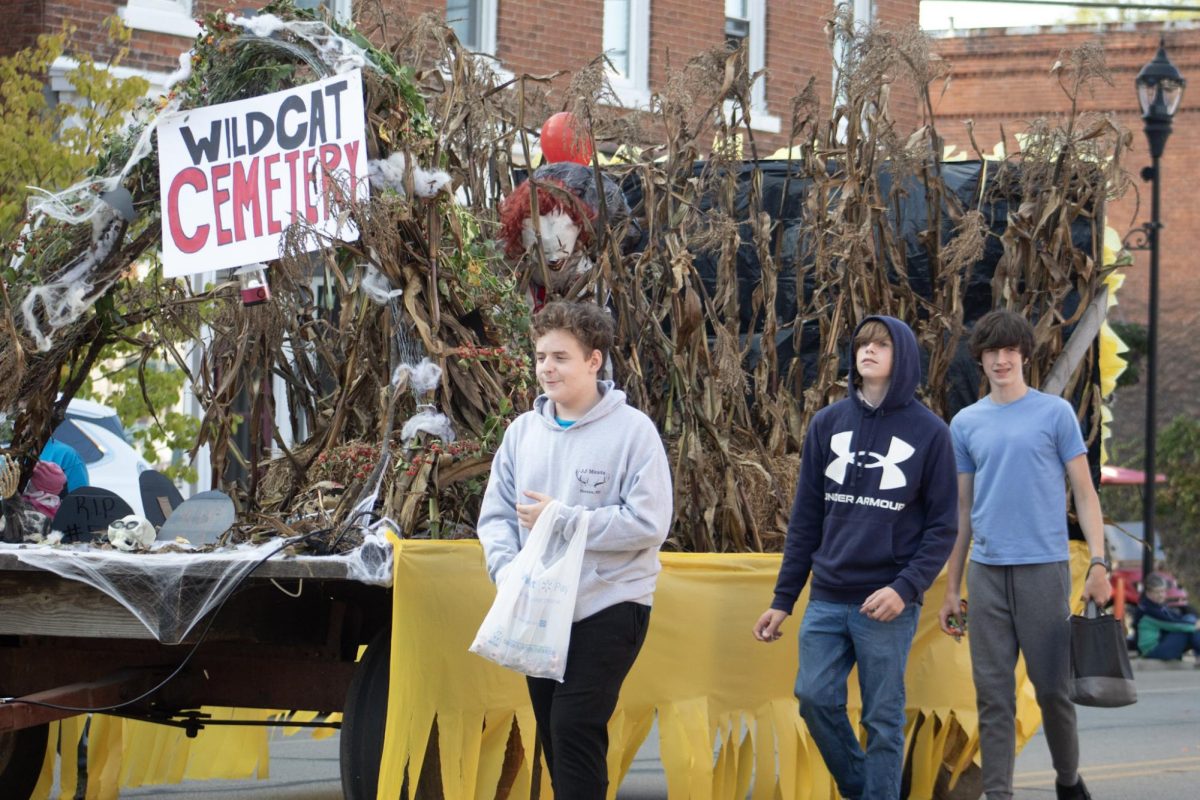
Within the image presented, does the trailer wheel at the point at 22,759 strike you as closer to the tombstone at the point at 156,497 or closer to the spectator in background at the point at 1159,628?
the tombstone at the point at 156,497

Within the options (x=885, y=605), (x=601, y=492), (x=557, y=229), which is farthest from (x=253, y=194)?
(x=885, y=605)

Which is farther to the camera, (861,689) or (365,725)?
(861,689)

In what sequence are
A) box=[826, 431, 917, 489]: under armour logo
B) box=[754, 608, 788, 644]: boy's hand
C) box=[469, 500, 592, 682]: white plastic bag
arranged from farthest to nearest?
box=[754, 608, 788, 644]: boy's hand
box=[826, 431, 917, 489]: under armour logo
box=[469, 500, 592, 682]: white plastic bag

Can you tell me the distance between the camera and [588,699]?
456 centimetres

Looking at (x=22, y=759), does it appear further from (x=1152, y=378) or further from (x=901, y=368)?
(x=1152, y=378)

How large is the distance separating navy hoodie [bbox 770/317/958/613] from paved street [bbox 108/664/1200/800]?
2326mm

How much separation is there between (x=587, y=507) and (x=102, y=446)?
7.28 meters

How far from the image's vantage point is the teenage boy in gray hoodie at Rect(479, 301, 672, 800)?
459 cm

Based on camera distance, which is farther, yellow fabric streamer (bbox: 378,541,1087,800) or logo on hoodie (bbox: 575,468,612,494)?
yellow fabric streamer (bbox: 378,541,1087,800)

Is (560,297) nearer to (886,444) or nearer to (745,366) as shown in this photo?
(745,366)

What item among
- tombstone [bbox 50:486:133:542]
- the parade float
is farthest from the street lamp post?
tombstone [bbox 50:486:133:542]

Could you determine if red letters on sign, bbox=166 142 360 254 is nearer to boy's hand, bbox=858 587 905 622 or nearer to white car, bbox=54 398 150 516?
boy's hand, bbox=858 587 905 622

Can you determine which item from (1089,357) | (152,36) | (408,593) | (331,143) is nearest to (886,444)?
(408,593)

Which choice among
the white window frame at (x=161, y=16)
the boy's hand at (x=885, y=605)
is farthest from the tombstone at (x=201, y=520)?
the white window frame at (x=161, y=16)
